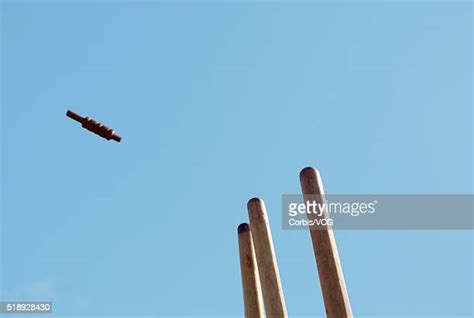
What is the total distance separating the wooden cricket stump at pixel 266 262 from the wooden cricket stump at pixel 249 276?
0.57m

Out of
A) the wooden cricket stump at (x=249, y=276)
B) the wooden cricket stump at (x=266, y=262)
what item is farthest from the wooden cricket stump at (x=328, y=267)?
the wooden cricket stump at (x=249, y=276)

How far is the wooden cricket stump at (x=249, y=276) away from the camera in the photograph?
8688mm

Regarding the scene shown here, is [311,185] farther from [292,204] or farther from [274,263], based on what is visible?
[292,204]

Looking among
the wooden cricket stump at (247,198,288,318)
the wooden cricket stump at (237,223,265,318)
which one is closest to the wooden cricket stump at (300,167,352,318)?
the wooden cricket stump at (247,198,288,318)

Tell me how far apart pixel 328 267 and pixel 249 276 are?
7.40 feet

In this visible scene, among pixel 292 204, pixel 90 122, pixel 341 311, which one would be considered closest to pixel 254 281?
pixel 292 204

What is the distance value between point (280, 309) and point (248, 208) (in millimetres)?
1502

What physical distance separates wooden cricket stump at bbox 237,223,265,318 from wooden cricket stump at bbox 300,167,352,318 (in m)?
1.94

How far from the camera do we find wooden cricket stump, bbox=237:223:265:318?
28.5 ft

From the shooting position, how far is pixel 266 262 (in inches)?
325

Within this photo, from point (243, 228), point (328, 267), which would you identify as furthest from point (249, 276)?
point (328, 267)

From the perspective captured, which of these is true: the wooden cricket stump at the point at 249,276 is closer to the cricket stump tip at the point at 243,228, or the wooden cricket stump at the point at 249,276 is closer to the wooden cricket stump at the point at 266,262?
the cricket stump tip at the point at 243,228

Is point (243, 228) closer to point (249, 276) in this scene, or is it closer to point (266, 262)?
point (249, 276)

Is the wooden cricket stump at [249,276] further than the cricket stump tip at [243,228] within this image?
No
